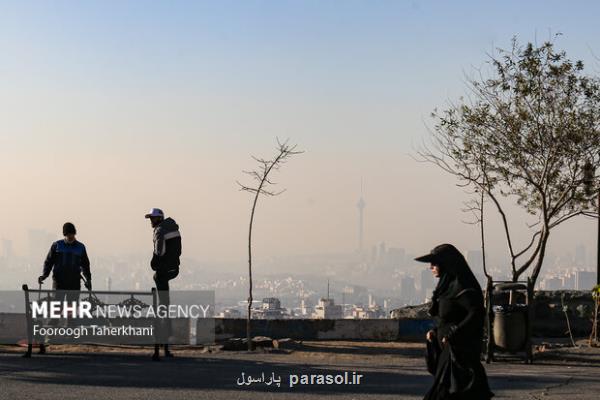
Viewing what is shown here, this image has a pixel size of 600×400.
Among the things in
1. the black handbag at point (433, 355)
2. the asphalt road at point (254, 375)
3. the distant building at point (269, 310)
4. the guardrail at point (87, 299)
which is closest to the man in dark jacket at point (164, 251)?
the guardrail at point (87, 299)

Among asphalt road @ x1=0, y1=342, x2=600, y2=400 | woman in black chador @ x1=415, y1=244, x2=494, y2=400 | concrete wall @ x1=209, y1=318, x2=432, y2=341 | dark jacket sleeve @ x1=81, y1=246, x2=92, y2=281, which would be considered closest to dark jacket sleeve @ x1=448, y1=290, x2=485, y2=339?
woman in black chador @ x1=415, y1=244, x2=494, y2=400

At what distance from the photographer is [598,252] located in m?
23.2

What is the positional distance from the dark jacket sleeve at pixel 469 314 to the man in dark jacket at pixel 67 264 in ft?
29.4

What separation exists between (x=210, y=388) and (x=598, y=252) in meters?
12.3

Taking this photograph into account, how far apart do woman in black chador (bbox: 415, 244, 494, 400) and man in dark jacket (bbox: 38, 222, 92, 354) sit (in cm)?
878

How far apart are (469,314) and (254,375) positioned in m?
5.32

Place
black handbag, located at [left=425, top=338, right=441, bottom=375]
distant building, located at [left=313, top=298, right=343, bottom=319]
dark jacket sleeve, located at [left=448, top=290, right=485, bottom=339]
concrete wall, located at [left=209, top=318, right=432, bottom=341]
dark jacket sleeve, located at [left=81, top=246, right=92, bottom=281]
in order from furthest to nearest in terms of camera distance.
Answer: distant building, located at [left=313, top=298, right=343, bottom=319], concrete wall, located at [left=209, top=318, right=432, bottom=341], dark jacket sleeve, located at [left=81, top=246, right=92, bottom=281], black handbag, located at [left=425, top=338, right=441, bottom=375], dark jacket sleeve, located at [left=448, top=290, right=485, bottom=339]

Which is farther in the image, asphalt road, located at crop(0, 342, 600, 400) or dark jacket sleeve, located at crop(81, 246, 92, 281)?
dark jacket sleeve, located at crop(81, 246, 92, 281)

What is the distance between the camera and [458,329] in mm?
10203

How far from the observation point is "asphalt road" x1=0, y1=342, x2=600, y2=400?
12992 millimetres

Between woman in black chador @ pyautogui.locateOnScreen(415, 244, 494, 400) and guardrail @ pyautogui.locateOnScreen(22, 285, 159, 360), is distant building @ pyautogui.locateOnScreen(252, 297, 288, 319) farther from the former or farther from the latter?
woman in black chador @ pyautogui.locateOnScreen(415, 244, 494, 400)

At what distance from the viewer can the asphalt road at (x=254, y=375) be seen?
13.0 meters

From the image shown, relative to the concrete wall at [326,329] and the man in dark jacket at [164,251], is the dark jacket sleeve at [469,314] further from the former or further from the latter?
the concrete wall at [326,329]

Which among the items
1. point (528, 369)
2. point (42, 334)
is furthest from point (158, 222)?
point (528, 369)
